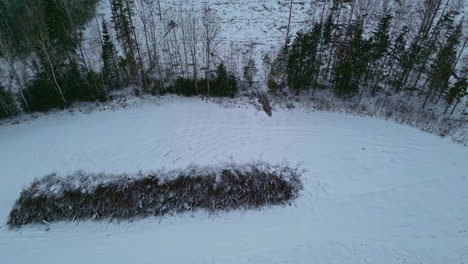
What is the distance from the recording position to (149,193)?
15594 millimetres

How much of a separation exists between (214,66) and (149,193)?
1470 cm

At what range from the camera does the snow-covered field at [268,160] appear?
13.2 m

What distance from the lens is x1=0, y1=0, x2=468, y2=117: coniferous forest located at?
67.4ft

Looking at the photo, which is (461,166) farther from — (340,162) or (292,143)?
(292,143)

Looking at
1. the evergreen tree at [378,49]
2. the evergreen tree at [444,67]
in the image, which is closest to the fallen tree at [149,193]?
the evergreen tree at [378,49]

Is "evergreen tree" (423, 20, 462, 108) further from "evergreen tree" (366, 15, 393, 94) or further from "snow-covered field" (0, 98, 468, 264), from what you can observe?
"snow-covered field" (0, 98, 468, 264)

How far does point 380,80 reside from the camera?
77.0 feet

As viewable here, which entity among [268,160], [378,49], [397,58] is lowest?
[268,160]

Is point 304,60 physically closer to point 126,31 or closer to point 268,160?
point 268,160

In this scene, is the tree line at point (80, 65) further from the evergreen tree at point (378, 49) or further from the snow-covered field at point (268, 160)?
the evergreen tree at point (378, 49)

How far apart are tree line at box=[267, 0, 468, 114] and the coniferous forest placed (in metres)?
0.08

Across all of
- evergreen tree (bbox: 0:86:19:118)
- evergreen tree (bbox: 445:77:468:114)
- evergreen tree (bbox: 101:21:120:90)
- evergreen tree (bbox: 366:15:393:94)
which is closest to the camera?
evergreen tree (bbox: 445:77:468:114)

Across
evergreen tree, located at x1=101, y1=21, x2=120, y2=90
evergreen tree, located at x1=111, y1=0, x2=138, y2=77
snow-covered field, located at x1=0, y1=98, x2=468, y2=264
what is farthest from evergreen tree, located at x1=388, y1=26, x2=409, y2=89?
evergreen tree, located at x1=101, y1=21, x2=120, y2=90

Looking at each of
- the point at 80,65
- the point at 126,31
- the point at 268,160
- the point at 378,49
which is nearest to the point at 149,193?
the point at 268,160
